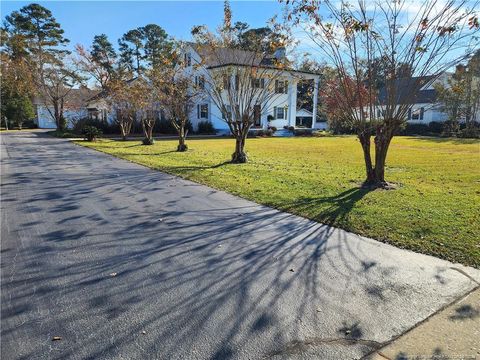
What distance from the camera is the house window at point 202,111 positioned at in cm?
3541

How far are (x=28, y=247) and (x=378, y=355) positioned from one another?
4.27m

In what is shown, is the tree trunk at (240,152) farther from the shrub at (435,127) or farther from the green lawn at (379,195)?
the shrub at (435,127)

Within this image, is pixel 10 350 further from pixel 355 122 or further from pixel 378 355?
pixel 355 122

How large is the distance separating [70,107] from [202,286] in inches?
1613

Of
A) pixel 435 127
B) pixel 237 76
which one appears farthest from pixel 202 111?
pixel 435 127

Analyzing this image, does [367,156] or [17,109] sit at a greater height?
[17,109]

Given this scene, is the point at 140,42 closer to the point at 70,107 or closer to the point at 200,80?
the point at 70,107

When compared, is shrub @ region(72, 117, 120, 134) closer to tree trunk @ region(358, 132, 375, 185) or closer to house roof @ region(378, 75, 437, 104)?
tree trunk @ region(358, 132, 375, 185)

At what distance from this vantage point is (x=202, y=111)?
117 feet

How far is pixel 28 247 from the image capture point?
4516 millimetres

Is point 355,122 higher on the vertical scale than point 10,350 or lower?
higher

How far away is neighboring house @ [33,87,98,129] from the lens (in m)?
38.4

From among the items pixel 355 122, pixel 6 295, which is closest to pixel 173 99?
pixel 355 122

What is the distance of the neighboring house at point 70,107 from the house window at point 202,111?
12145 mm
